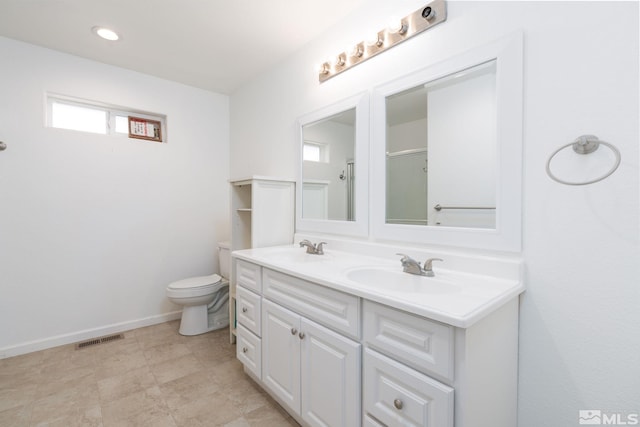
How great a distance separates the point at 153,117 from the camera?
9.56ft

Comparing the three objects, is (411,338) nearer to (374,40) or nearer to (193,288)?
(374,40)

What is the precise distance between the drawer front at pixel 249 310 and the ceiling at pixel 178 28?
184 centimetres

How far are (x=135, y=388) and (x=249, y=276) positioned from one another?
3.33 ft

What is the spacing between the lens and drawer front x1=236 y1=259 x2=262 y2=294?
67.2 inches

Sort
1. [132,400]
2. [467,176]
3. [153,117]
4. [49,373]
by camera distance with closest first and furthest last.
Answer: [467,176] < [132,400] < [49,373] < [153,117]

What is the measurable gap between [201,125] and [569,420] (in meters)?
3.49

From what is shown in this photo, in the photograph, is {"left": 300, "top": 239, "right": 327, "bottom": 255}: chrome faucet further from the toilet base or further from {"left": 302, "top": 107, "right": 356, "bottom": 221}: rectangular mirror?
the toilet base

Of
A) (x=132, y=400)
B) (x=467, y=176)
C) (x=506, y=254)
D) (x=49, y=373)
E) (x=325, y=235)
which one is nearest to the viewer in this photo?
(x=506, y=254)

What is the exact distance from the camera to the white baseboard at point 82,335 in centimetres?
220

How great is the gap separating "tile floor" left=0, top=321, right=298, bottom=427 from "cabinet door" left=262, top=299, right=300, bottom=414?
18cm

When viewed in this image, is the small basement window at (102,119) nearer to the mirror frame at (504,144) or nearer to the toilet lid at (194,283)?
the toilet lid at (194,283)

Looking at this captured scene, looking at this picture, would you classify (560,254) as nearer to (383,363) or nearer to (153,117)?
(383,363)

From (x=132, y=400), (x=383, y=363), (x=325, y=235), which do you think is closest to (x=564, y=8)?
(x=383, y=363)

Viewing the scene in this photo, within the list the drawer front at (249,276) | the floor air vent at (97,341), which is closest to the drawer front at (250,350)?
the drawer front at (249,276)
